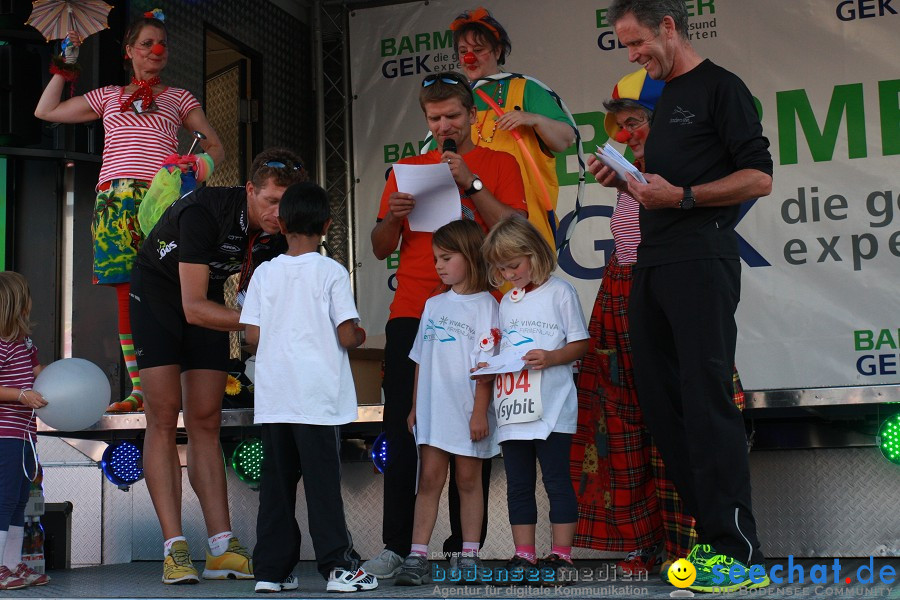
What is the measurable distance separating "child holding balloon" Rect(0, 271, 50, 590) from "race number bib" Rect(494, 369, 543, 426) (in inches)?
63.4

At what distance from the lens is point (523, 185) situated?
3.85 meters

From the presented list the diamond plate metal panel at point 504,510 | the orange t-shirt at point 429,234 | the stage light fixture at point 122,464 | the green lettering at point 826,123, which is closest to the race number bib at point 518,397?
the orange t-shirt at point 429,234

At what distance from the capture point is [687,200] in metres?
2.87

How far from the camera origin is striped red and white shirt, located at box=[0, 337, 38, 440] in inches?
149

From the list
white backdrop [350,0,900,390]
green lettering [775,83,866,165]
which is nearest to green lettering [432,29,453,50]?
white backdrop [350,0,900,390]

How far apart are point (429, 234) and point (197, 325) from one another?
829mm

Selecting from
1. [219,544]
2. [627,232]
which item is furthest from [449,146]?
[219,544]

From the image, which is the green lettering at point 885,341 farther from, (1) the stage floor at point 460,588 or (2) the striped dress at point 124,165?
(2) the striped dress at point 124,165

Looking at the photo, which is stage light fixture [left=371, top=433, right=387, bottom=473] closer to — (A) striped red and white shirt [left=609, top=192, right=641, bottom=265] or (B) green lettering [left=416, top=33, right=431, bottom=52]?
(A) striped red and white shirt [left=609, top=192, right=641, bottom=265]

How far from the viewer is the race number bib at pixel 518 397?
10.7 feet

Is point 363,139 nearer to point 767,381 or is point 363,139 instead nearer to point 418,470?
point 767,381

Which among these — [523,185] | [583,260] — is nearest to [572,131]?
[523,185]

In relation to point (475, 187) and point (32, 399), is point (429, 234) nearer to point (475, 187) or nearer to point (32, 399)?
point (475, 187)

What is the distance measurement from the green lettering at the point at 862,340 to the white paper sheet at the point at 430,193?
3521 mm
